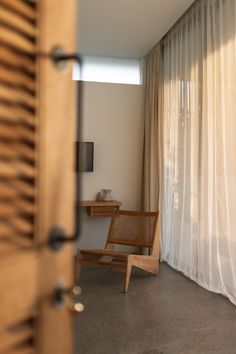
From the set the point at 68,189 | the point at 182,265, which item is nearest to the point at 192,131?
the point at 182,265

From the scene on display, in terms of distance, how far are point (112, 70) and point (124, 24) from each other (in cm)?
116

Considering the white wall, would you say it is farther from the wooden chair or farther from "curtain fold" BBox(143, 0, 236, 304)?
the wooden chair

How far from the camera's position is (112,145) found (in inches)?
197

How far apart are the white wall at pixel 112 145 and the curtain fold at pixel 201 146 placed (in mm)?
649

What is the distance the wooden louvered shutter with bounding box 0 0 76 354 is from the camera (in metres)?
0.73

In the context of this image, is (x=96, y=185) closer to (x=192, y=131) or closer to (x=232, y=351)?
(x=192, y=131)

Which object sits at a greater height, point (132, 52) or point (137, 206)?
point (132, 52)

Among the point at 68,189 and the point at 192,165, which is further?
the point at 192,165

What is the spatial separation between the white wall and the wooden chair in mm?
853

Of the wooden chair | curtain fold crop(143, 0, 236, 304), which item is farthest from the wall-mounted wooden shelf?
curtain fold crop(143, 0, 236, 304)

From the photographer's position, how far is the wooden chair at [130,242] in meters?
3.63

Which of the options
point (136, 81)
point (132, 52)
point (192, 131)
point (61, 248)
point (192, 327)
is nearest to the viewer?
point (61, 248)

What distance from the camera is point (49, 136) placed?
0.80 meters

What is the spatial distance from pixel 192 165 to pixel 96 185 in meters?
1.71
